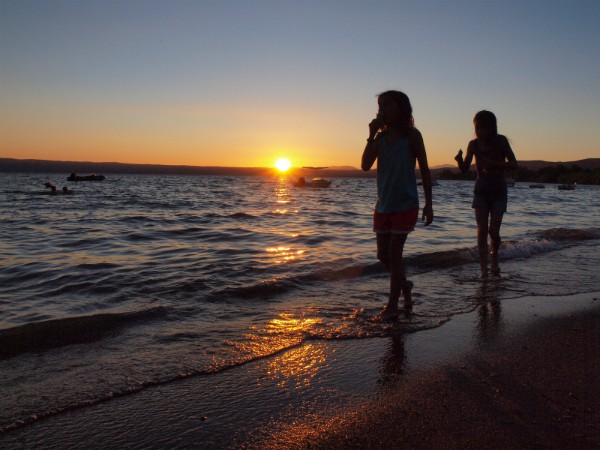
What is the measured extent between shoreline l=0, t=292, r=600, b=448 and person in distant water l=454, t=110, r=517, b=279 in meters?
2.55

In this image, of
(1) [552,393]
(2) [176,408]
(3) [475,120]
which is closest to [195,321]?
(2) [176,408]

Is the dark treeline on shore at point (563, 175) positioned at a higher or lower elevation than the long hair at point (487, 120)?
higher

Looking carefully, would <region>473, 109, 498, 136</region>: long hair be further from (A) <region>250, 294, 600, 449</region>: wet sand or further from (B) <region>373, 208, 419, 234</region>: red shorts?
(A) <region>250, 294, 600, 449</region>: wet sand

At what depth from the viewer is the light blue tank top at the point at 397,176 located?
169 inches

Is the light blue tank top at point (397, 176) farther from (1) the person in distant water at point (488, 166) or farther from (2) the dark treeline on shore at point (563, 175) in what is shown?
(2) the dark treeline on shore at point (563, 175)

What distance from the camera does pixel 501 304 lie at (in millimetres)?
5082

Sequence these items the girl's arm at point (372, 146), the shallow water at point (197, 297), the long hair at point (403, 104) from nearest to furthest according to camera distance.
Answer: the shallow water at point (197, 297) < the long hair at point (403, 104) < the girl's arm at point (372, 146)

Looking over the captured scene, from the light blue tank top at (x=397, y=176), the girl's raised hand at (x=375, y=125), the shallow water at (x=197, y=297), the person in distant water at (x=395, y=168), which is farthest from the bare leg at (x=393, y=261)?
the girl's raised hand at (x=375, y=125)

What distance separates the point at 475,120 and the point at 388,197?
2234 millimetres

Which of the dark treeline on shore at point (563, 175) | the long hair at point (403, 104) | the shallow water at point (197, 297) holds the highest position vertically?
the dark treeline on shore at point (563, 175)

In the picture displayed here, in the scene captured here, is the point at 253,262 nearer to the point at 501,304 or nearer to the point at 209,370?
the point at 501,304

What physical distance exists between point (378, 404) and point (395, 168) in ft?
7.34

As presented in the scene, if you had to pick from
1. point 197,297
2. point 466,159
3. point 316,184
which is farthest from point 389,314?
point 316,184

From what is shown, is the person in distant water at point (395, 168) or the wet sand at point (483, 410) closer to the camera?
the wet sand at point (483, 410)
